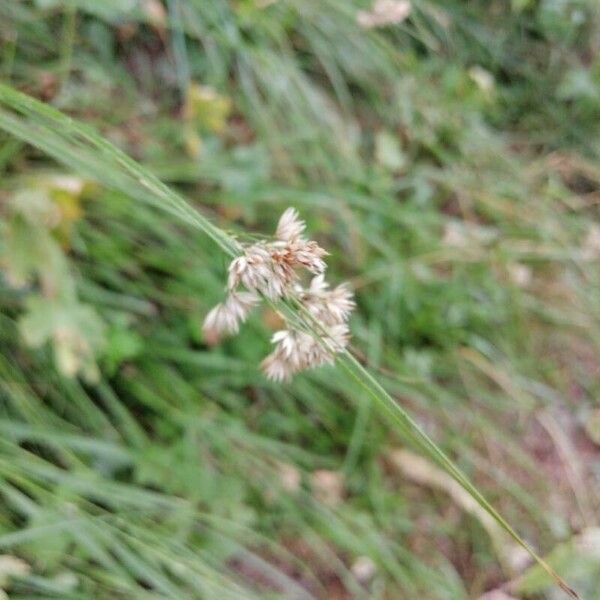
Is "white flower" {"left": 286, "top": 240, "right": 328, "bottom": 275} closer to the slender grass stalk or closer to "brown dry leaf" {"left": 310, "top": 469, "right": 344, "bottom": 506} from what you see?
the slender grass stalk

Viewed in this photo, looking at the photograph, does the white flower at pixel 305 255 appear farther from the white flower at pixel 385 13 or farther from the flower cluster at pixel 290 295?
the white flower at pixel 385 13

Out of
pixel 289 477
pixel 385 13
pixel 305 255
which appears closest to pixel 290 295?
pixel 305 255

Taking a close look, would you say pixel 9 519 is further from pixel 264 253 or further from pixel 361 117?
pixel 361 117

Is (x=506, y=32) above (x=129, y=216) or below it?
above

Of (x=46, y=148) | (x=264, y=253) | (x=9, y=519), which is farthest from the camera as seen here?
(x=9, y=519)

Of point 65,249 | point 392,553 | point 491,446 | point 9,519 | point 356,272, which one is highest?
point 356,272

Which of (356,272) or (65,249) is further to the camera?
(356,272)

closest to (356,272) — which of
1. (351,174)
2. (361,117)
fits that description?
(351,174)

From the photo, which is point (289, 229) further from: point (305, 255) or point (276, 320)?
point (276, 320)
